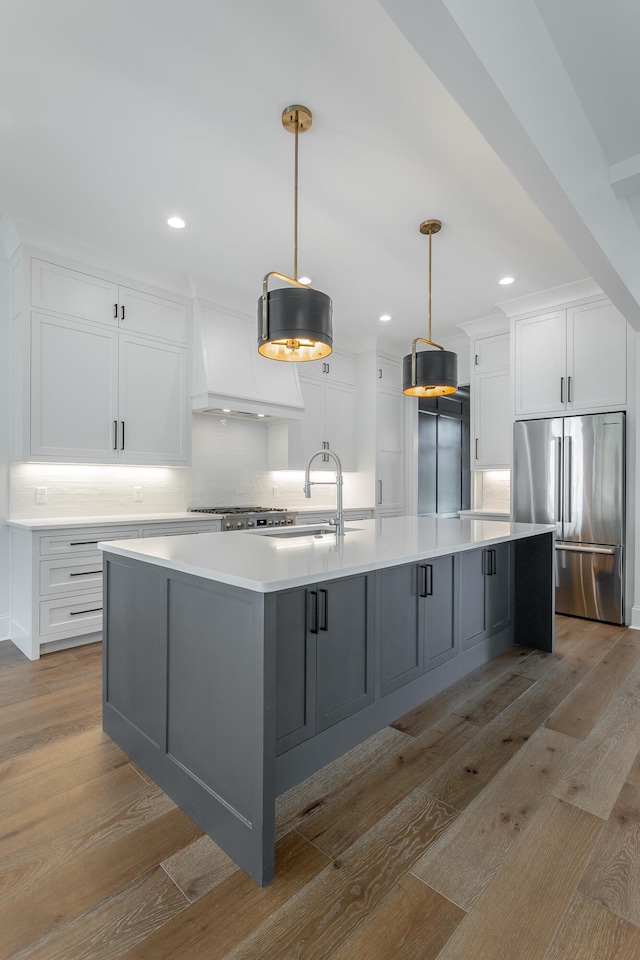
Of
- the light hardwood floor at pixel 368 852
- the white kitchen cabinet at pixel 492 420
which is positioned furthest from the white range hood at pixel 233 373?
the light hardwood floor at pixel 368 852

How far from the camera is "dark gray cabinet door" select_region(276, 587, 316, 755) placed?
1699mm

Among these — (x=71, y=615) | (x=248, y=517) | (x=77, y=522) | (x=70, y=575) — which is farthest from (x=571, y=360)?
(x=71, y=615)

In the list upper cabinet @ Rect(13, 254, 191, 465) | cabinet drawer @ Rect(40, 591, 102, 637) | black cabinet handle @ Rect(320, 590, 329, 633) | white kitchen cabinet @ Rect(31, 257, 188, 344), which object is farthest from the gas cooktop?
black cabinet handle @ Rect(320, 590, 329, 633)

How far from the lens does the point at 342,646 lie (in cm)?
194

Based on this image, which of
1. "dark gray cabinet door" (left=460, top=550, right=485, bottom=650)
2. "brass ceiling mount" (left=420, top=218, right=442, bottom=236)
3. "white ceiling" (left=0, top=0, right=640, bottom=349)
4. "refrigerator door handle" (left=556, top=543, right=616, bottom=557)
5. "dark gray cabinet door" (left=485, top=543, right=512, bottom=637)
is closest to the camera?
"white ceiling" (left=0, top=0, right=640, bottom=349)

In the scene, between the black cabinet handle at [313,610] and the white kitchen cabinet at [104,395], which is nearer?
the black cabinet handle at [313,610]

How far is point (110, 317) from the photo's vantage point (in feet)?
12.5

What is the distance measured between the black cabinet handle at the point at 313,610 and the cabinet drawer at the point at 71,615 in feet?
7.62

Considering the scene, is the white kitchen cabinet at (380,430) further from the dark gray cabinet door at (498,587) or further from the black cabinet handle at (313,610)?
the black cabinet handle at (313,610)

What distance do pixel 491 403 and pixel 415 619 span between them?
135 inches

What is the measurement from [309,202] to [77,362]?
2010 mm

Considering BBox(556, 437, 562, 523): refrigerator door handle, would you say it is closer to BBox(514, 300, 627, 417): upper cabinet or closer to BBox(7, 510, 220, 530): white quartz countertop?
BBox(514, 300, 627, 417): upper cabinet

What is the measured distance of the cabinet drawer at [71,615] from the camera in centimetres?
326

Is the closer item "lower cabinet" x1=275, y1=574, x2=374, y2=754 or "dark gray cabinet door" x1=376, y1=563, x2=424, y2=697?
"lower cabinet" x1=275, y1=574, x2=374, y2=754
